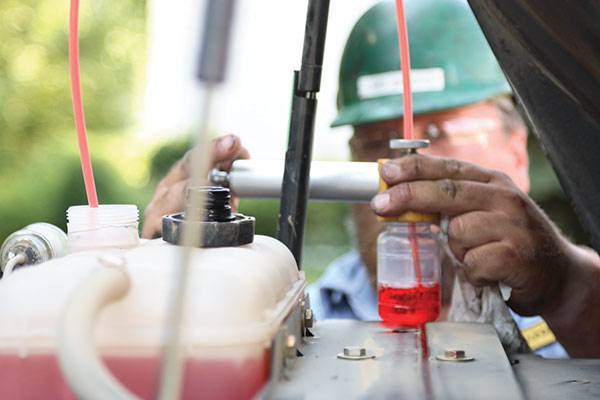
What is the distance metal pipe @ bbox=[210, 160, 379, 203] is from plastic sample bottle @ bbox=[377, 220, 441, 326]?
0.06 meters

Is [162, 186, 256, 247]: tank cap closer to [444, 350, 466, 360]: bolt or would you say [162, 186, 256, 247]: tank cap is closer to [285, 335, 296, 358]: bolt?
[285, 335, 296, 358]: bolt

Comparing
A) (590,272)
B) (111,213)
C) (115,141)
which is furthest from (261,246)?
(115,141)

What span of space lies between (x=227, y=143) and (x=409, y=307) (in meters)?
0.48

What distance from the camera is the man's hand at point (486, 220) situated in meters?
1.12

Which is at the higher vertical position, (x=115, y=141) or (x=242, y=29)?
(x=242, y=29)

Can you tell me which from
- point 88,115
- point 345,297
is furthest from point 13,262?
point 88,115

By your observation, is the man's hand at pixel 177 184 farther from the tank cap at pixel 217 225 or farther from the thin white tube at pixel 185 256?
the thin white tube at pixel 185 256

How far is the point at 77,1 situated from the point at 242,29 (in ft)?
1.17

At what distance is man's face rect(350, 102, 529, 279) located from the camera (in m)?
2.52

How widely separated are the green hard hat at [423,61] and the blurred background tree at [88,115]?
203 inches

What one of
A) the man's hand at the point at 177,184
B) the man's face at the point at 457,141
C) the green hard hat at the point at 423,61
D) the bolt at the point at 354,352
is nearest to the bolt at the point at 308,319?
the bolt at the point at 354,352

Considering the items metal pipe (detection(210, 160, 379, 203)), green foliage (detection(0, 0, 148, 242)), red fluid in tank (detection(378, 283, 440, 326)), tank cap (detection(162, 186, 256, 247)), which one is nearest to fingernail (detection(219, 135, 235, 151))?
metal pipe (detection(210, 160, 379, 203))

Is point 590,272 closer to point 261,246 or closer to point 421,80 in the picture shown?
point 261,246

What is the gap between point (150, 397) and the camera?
636 mm
